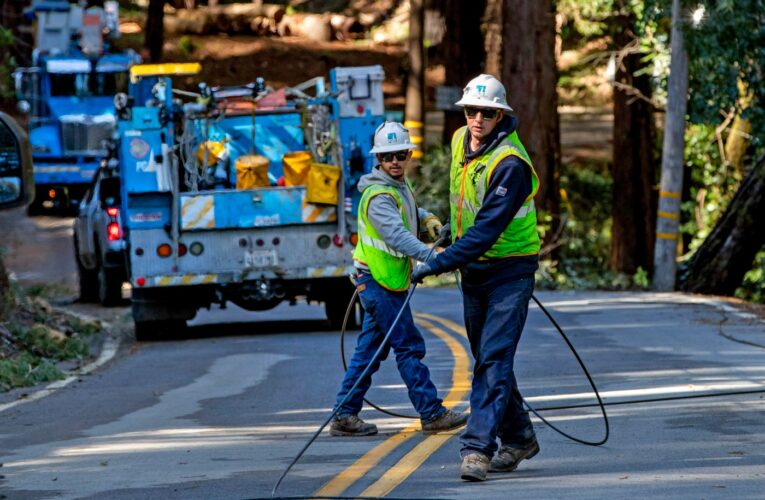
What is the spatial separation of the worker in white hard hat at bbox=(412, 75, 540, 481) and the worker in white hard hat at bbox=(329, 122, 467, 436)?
1337 mm

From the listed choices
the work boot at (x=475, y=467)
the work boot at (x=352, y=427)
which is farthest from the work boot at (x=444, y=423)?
the work boot at (x=475, y=467)

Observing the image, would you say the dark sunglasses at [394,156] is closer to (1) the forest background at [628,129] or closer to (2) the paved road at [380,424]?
(2) the paved road at [380,424]

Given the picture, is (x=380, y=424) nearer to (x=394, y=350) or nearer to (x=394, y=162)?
(x=394, y=350)

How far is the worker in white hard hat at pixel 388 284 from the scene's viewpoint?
10078 millimetres

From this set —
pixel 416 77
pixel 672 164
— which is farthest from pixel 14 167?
pixel 416 77

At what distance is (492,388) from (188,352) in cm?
948

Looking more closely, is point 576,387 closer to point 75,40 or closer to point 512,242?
point 512,242

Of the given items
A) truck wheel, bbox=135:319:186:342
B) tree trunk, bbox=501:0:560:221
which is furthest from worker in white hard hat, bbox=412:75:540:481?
tree trunk, bbox=501:0:560:221

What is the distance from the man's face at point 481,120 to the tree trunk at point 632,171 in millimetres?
24919

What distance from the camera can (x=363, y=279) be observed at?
10.3 m

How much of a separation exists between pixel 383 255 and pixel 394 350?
0.61 meters

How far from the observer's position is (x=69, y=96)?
3728 cm

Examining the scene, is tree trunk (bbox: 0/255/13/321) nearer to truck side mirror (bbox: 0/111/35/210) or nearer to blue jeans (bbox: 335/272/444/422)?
blue jeans (bbox: 335/272/444/422)

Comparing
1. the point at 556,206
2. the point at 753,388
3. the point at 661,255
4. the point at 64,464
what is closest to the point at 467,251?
the point at 64,464
